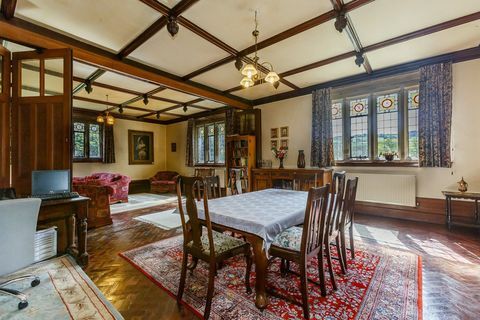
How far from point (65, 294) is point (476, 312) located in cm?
336

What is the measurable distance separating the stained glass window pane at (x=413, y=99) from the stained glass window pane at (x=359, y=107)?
0.73 m

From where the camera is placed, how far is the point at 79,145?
719 cm

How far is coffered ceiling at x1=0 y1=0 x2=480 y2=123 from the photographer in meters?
2.48

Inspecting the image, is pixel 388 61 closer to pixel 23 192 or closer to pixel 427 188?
pixel 427 188

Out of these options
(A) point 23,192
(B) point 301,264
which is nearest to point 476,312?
(B) point 301,264

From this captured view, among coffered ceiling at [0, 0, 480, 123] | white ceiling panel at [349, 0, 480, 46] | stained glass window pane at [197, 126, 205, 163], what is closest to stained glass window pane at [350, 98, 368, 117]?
coffered ceiling at [0, 0, 480, 123]

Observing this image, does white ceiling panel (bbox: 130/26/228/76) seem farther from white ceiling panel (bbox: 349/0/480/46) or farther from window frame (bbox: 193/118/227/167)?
window frame (bbox: 193/118/227/167)

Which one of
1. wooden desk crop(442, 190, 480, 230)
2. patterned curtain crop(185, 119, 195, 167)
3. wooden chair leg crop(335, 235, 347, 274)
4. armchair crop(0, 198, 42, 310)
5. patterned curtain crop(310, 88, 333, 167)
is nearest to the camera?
armchair crop(0, 198, 42, 310)

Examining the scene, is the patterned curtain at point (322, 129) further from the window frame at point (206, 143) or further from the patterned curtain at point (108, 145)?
the patterned curtain at point (108, 145)

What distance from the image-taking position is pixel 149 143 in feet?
29.3

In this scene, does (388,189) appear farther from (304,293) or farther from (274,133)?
(304,293)

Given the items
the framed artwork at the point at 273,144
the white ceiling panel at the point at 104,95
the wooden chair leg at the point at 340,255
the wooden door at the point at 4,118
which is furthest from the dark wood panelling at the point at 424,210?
the white ceiling panel at the point at 104,95

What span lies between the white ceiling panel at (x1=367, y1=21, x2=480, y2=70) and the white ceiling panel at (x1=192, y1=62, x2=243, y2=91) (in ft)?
7.92

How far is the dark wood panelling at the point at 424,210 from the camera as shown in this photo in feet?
12.0
